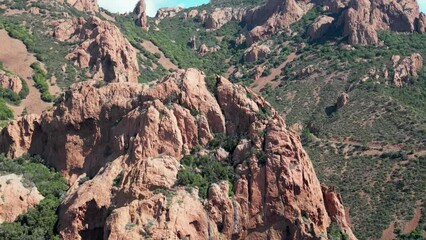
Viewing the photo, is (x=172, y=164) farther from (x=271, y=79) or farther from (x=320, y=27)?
(x=320, y=27)

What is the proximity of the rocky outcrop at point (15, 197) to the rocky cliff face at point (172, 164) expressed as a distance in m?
3.61

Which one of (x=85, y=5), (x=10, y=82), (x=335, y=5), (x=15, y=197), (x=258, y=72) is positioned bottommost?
(x=15, y=197)

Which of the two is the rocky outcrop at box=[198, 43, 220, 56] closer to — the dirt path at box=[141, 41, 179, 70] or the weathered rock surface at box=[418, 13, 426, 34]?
the dirt path at box=[141, 41, 179, 70]

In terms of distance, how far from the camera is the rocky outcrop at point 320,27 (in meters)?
159

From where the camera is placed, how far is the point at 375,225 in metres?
75.9

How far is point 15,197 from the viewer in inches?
2127

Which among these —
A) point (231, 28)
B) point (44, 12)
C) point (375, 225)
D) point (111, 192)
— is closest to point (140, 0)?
point (231, 28)

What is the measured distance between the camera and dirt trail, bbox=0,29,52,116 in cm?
10050

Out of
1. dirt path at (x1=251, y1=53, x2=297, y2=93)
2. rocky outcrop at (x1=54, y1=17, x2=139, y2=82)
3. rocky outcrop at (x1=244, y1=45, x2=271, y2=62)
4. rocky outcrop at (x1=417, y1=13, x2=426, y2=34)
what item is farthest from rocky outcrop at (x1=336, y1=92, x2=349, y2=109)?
rocky outcrop at (x1=244, y1=45, x2=271, y2=62)

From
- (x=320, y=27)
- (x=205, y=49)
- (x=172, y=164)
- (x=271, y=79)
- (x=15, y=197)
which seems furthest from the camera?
(x=205, y=49)

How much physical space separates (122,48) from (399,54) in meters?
62.4

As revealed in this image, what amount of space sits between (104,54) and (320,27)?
2673 inches

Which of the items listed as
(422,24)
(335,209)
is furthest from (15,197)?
(422,24)

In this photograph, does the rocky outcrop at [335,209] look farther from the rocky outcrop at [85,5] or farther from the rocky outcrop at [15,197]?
the rocky outcrop at [85,5]
